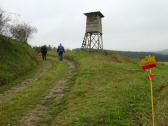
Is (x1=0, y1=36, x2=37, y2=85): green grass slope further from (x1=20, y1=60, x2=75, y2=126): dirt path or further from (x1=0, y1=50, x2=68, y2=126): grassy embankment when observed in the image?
(x1=20, y1=60, x2=75, y2=126): dirt path

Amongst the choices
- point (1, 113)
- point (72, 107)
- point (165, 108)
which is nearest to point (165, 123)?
point (165, 108)

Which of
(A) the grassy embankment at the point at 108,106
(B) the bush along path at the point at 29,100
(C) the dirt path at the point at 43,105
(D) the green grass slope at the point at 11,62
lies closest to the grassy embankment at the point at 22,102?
(B) the bush along path at the point at 29,100

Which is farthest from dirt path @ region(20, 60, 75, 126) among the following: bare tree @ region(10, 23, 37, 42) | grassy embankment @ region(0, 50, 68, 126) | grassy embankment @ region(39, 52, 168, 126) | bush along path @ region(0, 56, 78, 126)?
bare tree @ region(10, 23, 37, 42)

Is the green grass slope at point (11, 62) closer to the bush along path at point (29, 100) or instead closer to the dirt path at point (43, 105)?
the bush along path at point (29, 100)

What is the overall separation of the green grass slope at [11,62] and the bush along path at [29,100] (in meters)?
1.66

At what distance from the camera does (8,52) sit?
29656 millimetres

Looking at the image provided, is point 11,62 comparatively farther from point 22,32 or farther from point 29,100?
point 22,32

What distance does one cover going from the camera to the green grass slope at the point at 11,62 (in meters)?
24.4

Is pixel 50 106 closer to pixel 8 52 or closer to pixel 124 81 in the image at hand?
pixel 124 81

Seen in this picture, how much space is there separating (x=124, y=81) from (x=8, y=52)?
41.6 feet

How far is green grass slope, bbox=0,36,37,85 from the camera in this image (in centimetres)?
2441

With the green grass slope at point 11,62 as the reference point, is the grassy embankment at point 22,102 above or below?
below

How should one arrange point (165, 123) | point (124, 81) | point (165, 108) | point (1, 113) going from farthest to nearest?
point (124, 81) → point (1, 113) → point (165, 108) → point (165, 123)

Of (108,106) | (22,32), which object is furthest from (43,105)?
(22,32)
